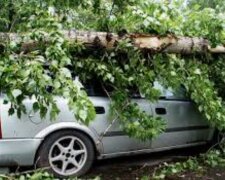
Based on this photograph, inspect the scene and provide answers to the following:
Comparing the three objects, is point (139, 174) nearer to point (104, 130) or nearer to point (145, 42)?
point (104, 130)

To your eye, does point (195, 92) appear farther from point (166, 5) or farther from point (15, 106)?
point (15, 106)

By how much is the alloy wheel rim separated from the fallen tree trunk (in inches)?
49.5

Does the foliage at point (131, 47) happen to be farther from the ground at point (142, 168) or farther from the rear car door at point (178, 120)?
the ground at point (142, 168)

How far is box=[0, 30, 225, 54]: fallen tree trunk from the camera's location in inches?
215

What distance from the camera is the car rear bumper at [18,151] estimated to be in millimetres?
5418

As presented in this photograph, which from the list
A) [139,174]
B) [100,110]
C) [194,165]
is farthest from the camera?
[194,165]

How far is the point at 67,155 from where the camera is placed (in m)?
5.75

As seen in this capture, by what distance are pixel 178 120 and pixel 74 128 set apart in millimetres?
1688

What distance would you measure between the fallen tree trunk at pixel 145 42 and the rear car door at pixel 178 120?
0.60 metres

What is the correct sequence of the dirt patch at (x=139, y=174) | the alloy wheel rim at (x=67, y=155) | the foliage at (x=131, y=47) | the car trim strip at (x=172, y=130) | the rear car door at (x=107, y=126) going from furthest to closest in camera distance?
the car trim strip at (x=172, y=130), the rear car door at (x=107, y=126), the dirt patch at (x=139, y=174), the alloy wheel rim at (x=67, y=155), the foliage at (x=131, y=47)

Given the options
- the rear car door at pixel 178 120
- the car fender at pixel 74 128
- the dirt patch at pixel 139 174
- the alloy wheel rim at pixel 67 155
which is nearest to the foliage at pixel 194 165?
the dirt patch at pixel 139 174

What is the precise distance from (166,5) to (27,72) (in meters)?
2.58

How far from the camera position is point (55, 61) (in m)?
4.31

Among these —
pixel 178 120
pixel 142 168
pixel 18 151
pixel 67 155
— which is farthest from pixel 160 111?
pixel 18 151
